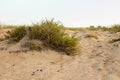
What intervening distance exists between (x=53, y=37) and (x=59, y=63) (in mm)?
905

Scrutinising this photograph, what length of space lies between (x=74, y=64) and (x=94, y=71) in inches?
25.6

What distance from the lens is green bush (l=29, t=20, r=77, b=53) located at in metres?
8.72

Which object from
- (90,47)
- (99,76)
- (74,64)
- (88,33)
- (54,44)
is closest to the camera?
(99,76)

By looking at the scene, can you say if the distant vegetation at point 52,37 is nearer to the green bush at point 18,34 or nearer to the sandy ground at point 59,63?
the green bush at point 18,34

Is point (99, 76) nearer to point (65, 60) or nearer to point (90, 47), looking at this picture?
point (65, 60)

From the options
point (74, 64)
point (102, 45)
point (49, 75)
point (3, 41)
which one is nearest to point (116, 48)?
point (102, 45)

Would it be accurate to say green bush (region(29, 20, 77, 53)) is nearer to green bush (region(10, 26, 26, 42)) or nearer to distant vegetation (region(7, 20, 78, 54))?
distant vegetation (region(7, 20, 78, 54))

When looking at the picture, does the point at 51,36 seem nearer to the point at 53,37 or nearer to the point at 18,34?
the point at 53,37

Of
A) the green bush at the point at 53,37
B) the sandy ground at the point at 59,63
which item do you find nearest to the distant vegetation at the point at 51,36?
the green bush at the point at 53,37

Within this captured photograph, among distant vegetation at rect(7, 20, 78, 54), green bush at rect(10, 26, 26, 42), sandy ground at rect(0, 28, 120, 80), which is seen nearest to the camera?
sandy ground at rect(0, 28, 120, 80)

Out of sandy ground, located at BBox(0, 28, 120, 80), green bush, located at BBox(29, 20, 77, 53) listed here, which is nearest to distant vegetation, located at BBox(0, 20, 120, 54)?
green bush, located at BBox(29, 20, 77, 53)

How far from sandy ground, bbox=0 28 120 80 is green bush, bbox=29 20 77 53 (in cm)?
21

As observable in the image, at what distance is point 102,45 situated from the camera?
9406 mm

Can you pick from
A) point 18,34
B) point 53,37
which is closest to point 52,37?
point 53,37
